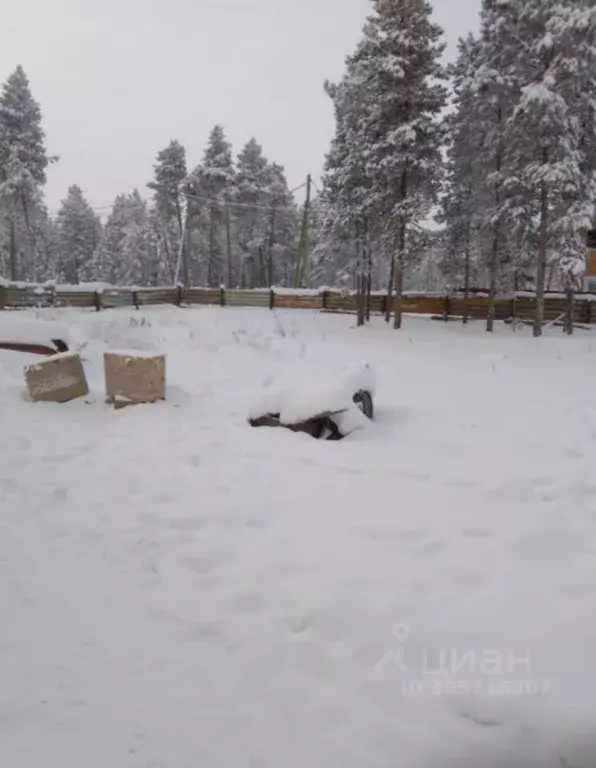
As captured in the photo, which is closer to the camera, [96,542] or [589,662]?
[589,662]

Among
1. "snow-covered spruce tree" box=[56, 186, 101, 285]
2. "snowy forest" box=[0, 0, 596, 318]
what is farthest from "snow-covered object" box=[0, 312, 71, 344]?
"snow-covered spruce tree" box=[56, 186, 101, 285]

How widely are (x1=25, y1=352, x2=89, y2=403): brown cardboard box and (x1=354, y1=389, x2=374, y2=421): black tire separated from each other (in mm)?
3988

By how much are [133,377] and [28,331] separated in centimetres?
271

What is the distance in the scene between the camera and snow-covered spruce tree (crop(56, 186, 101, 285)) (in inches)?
2127

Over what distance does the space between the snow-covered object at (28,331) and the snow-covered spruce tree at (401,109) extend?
49.2ft

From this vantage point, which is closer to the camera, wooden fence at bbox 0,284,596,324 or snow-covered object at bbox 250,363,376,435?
snow-covered object at bbox 250,363,376,435

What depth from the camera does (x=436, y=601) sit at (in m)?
3.12

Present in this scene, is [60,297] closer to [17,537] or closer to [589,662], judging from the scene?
[17,537]

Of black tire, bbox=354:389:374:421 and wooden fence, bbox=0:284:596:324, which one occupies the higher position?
wooden fence, bbox=0:284:596:324

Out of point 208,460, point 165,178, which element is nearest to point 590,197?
point 208,460

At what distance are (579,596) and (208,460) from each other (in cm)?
354

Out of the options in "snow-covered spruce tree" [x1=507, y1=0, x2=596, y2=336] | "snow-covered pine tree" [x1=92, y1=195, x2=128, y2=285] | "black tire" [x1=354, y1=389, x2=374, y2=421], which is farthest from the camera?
"snow-covered pine tree" [x1=92, y1=195, x2=128, y2=285]

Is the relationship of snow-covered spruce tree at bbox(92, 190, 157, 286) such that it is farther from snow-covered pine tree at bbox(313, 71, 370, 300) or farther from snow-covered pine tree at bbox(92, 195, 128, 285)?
snow-covered pine tree at bbox(313, 71, 370, 300)

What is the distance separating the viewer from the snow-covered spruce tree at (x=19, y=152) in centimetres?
3203
